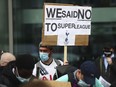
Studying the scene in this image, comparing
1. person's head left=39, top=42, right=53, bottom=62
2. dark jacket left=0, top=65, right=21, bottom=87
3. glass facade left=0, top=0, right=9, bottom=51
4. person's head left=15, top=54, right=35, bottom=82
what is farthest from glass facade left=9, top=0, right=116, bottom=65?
person's head left=15, top=54, right=35, bottom=82

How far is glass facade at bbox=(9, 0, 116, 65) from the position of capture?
9.06m

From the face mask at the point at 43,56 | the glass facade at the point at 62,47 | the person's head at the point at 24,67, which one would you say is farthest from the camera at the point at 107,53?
the person's head at the point at 24,67

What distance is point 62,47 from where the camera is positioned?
360 inches

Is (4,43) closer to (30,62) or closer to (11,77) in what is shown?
(11,77)

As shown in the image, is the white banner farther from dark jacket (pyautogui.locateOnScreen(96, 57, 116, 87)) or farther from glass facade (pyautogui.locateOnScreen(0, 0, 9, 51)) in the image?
glass facade (pyautogui.locateOnScreen(0, 0, 9, 51))

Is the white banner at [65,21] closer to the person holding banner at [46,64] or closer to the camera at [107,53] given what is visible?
the person holding banner at [46,64]

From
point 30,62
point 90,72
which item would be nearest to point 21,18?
point 90,72

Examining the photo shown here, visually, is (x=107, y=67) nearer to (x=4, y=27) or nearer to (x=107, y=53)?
(x=107, y=53)

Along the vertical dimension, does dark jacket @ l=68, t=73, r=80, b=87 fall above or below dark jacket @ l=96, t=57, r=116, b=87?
above

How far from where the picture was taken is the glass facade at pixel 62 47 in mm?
9062

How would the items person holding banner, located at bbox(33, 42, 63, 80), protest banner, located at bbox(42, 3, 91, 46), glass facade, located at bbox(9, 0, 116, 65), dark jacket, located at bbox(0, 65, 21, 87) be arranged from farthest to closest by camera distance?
glass facade, located at bbox(9, 0, 116, 65)
protest banner, located at bbox(42, 3, 91, 46)
person holding banner, located at bbox(33, 42, 63, 80)
dark jacket, located at bbox(0, 65, 21, 87)

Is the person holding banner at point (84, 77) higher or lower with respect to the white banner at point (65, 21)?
lower

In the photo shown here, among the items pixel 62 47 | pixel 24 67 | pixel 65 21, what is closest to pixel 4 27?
pixel 62 47

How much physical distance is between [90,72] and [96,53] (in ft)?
15.3
